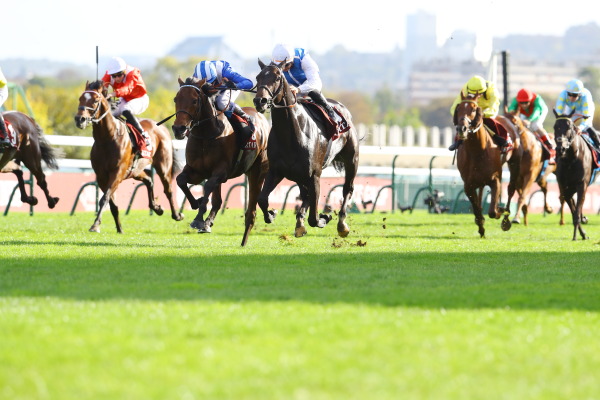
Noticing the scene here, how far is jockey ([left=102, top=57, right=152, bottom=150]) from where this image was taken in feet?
42.5

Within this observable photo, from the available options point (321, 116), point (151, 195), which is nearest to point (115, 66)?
point (151, 195)

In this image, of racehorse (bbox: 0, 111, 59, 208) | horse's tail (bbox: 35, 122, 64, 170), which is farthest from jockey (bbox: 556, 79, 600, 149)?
racehorse (bbox: 0, 111, 59, 208)

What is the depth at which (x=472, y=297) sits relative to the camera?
23.2ft

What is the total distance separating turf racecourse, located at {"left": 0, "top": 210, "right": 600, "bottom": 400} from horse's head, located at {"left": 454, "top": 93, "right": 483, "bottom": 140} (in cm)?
223

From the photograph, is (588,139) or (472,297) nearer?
(472,297)

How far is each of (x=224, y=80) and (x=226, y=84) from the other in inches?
2.8

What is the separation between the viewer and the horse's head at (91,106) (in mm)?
12008

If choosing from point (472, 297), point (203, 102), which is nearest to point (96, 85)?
point (203, 102)

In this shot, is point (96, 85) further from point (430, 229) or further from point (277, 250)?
point (430, 229)

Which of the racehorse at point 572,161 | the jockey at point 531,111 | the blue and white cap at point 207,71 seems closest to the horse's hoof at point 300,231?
the blue and white cap at point 207,71

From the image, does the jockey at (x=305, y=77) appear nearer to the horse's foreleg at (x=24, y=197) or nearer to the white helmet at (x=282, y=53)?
the white helmet at (x=282, y=53)

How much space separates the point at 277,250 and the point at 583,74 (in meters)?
183

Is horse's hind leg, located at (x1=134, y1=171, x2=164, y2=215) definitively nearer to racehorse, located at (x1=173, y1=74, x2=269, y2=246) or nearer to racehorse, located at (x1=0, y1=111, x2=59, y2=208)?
racehorse, located at (x1=0, y1=111, x2=59, y2=208)

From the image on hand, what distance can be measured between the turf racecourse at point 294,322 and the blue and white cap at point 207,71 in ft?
6.06
